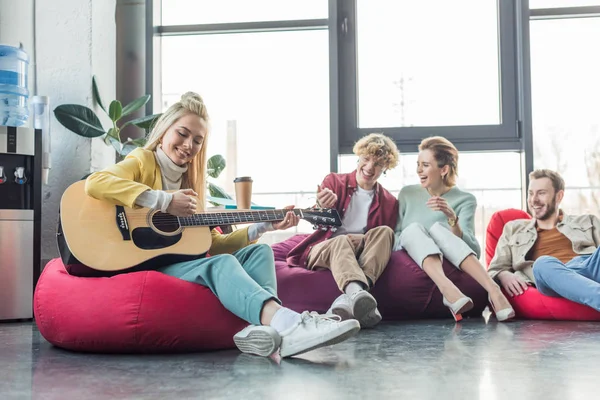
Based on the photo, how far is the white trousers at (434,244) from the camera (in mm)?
2863

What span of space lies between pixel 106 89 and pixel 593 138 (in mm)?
3096

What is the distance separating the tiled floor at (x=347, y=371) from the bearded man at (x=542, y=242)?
1.96ft

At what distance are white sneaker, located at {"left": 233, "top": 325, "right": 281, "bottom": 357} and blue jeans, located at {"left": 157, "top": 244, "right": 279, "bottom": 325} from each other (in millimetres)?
38

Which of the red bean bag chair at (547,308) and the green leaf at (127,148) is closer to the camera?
the red bean bag chair at (547,308)

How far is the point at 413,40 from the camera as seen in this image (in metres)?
4.14

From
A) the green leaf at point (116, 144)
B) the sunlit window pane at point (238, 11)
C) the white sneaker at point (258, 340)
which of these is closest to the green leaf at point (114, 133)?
the green leaf at point (116, 144)

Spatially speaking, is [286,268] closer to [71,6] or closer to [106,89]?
[106,89]

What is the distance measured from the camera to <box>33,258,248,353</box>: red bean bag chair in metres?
2.01

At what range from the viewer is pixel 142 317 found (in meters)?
2.00

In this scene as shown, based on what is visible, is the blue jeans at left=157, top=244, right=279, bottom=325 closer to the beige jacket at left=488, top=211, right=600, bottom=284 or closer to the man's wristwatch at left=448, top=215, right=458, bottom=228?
the man's wristwatch at left=448, top=215, right=458, bottom=228

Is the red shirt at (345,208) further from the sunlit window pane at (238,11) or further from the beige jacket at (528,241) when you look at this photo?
the sunlit window pane at (238,11)

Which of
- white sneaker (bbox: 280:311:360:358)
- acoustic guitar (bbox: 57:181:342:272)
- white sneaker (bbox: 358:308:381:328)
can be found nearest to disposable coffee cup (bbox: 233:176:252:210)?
acoustic guitar (bbox: 57:181:342:272)

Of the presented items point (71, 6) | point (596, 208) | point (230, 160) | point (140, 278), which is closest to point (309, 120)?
point (230, 160)

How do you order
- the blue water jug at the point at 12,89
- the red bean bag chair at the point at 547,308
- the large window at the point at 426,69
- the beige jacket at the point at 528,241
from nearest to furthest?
the red bean bag chair at the point at 547,308 < the beige jacket at the point at 528,241 < the blue water jug at the point at 12,89 < the large window at the point at 426,69
